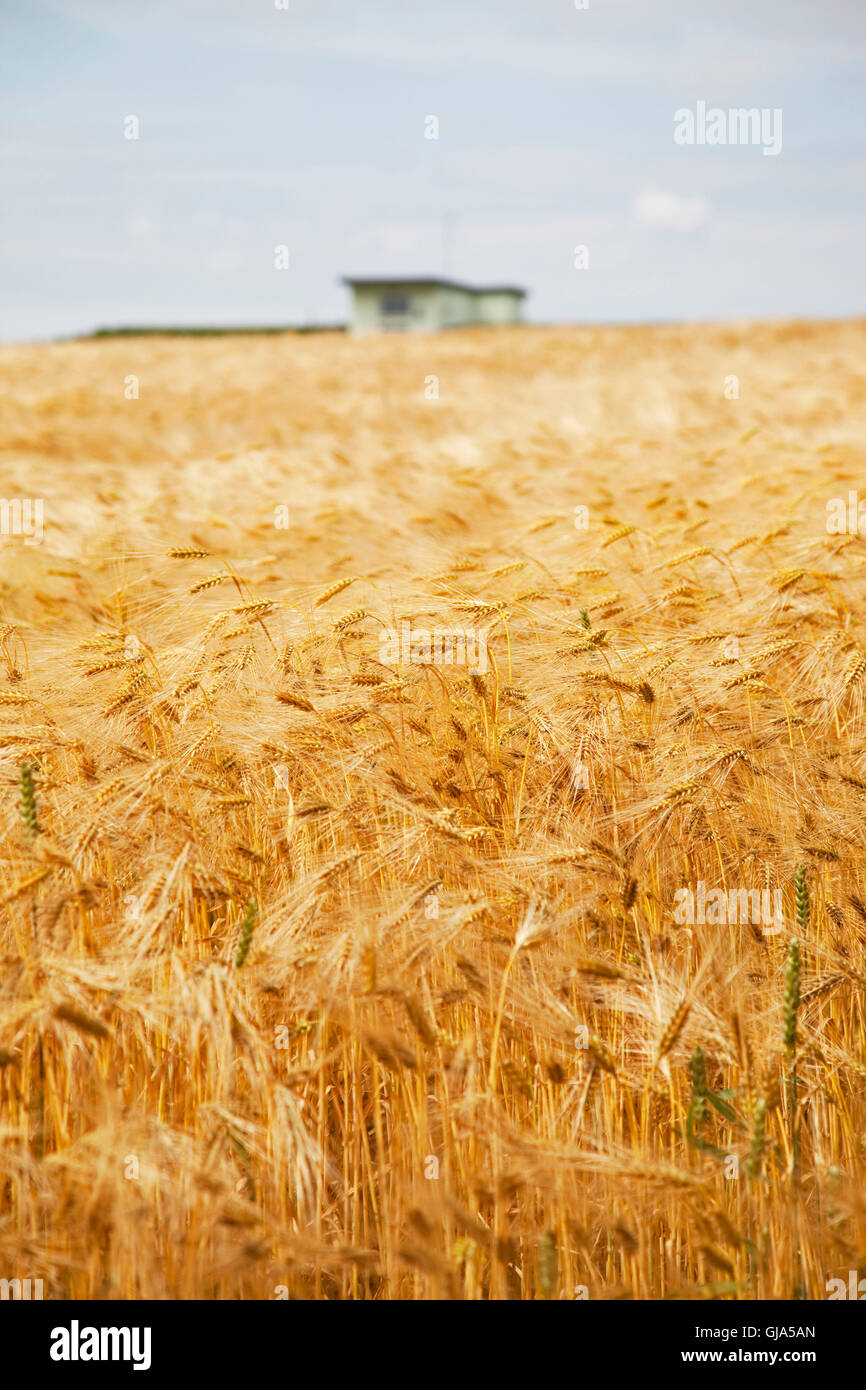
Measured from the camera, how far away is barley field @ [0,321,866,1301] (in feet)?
5.75

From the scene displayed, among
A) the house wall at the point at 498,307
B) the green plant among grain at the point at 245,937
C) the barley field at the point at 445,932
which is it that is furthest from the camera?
the house wall at the point at 498,307

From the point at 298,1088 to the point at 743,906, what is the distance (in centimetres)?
103

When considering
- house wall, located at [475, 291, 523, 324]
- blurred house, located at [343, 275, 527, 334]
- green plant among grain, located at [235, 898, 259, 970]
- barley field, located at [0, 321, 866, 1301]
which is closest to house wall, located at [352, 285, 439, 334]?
blurred house, located at [343, 275, 527, 334]

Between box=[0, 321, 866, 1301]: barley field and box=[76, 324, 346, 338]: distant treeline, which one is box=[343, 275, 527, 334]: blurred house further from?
box=[0, 321, 866, 1301]: barley field

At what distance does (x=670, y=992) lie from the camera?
1.92 metres

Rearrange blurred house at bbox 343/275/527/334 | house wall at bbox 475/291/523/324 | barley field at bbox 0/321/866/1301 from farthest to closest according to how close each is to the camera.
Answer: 1. house wall at bbox 475/291/523/324
2. blurred house at bbox 343/275/527/334
3. barley field at bbox 0/321/866/1301

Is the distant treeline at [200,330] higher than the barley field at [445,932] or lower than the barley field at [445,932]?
higher

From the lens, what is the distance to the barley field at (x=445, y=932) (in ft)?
5.75

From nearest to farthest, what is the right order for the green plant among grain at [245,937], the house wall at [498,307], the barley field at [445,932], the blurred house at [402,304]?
the barley field at [445,932], the green plant among grain at [245,937], the blurred house at [402,304], the house wall at [498,307]

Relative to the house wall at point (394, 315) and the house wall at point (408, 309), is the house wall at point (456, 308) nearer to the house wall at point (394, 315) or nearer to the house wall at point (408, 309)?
the house wall at point (408, 309)

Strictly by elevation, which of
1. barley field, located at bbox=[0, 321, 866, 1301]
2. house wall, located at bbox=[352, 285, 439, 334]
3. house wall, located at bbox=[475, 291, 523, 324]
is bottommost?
barley field, located at bbox=[0, 321, 866, 1301]

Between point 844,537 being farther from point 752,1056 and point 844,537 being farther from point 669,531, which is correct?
point 752,1056

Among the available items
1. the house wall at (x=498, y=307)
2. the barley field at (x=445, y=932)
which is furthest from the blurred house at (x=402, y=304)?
the barley field at (x=445, y=932)
